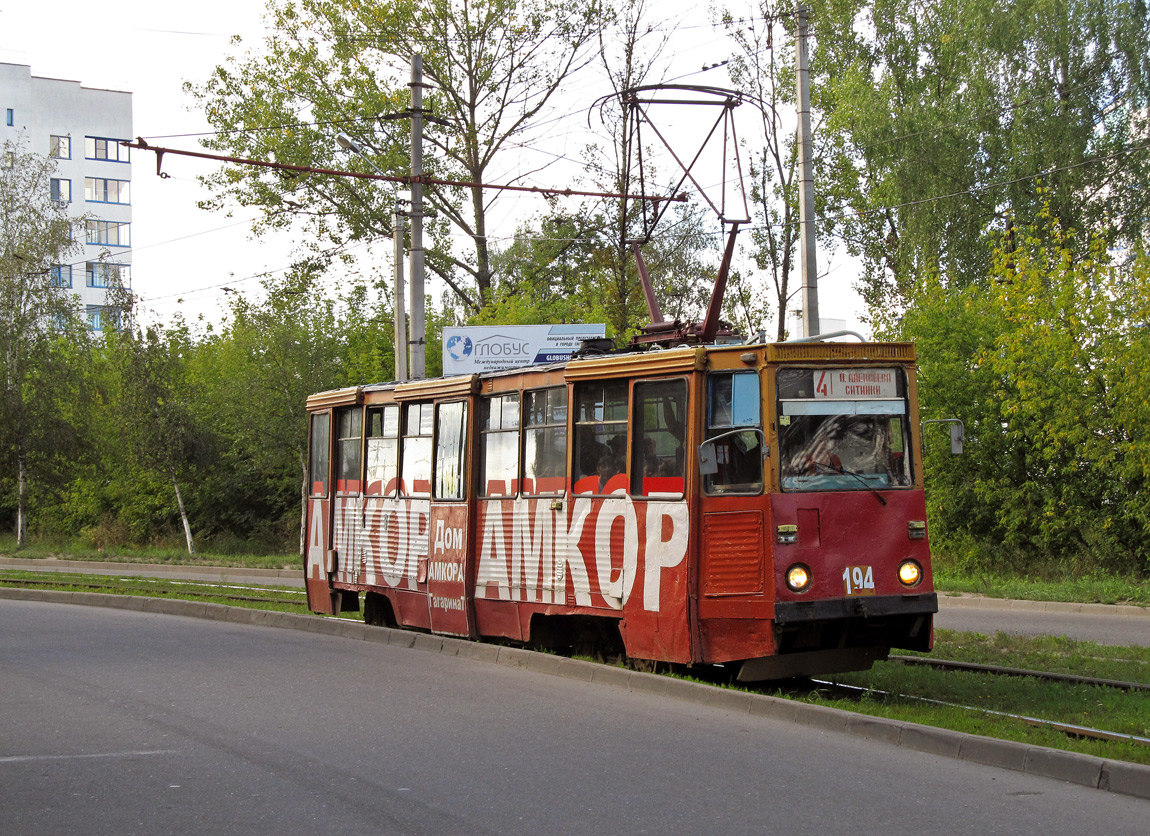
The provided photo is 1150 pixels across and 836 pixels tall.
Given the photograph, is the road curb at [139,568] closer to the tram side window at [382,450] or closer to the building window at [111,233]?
the tram side window at [382,450]

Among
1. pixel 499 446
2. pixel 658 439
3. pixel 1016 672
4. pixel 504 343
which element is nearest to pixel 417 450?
pixel 499 446

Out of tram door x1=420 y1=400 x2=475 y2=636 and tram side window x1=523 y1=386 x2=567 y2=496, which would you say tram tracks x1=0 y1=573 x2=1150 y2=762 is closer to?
tram side window x1=523 y1=386 x2=567 y2=496

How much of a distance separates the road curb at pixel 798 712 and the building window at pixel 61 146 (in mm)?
67058

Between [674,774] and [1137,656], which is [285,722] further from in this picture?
[1137,656]

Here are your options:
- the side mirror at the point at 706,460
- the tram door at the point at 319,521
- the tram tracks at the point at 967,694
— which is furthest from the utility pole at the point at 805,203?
the side mirror at the point at 706,460

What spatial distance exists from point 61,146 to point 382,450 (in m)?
68.5

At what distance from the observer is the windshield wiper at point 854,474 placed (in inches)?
411

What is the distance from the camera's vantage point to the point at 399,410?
1541 centimetres

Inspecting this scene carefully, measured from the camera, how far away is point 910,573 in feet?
34.2

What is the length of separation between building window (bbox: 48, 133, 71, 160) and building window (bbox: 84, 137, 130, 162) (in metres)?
1.00

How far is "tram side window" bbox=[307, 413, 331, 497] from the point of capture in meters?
17.2

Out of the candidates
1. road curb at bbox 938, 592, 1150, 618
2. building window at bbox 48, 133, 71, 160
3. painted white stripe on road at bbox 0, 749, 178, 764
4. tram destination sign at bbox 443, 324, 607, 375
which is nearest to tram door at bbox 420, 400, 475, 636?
painted white stripe on road at bbox 0, 749, 178, 764

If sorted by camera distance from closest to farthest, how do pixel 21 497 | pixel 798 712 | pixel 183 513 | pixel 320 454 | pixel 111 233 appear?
1. pixel 798 712
2. pixel 320 454
3. pixel 183 513
4. pixel 21 497
5. pixel 111 233

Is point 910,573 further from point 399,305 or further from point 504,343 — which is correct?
point 504,343
